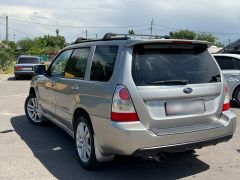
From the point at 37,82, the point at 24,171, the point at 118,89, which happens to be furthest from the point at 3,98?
the point at 118,89

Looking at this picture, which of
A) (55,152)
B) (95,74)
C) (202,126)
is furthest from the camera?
(55,152)

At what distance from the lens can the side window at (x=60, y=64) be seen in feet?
20.3

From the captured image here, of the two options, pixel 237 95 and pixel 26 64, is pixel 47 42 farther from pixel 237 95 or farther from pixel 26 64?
pixel 237 95

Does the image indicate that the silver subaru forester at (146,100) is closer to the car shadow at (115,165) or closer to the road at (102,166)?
the car shadow at (115,165)

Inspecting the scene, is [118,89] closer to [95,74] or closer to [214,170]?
[95,74]

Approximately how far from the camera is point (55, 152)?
230 inches

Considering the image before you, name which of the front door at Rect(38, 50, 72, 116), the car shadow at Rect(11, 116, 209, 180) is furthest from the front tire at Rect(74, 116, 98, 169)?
the front door at Rect(38, 50, 72, 116)

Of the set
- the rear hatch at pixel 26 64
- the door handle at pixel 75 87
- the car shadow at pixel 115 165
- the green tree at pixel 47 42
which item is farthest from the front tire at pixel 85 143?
the green tree at pixel 47 42

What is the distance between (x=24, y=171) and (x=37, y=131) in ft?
7.81

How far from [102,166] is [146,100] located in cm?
137

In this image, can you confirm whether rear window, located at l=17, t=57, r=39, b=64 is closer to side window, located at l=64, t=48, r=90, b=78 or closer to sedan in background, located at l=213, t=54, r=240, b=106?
sedan in background, located at l=213, t=54, r=240, b=106

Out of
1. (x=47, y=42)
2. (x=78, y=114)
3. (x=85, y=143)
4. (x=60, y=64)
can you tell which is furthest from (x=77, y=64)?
(x=47, y=42)

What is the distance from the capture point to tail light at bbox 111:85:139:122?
425cm

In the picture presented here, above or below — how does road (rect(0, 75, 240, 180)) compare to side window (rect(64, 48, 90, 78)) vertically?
below
